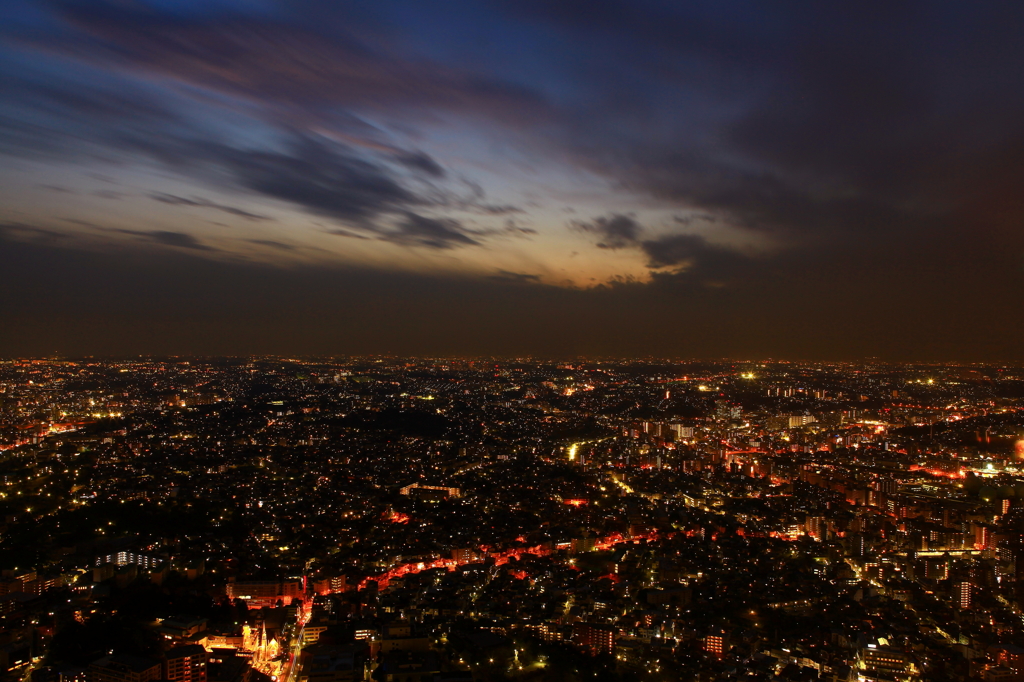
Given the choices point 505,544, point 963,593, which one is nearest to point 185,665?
point 505,544

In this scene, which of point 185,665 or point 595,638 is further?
point 595,638

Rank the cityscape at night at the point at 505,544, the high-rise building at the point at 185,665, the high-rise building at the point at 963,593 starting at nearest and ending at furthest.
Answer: the high-rise building at the point at 185,665 → the cityscape at night at the point at 505,544 → the high-rise building at the point at 963,593

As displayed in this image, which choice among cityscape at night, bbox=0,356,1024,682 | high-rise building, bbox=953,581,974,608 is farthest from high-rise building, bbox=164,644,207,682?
high-rise building, bbox=953,581,974,608

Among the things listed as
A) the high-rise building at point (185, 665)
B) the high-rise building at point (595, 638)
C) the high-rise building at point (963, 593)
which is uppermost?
the high-rise building at point (963, 593)

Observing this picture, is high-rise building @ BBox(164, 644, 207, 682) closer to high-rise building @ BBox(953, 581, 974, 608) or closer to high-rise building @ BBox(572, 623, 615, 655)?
high-rise building @ BBox(572, 623, 615, 655)

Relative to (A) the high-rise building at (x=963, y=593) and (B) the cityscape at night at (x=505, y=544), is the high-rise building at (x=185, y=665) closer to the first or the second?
(B) the cityscape at night at (x=505, y=544)

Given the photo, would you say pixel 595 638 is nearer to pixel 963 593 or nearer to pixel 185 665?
pixel 185 665

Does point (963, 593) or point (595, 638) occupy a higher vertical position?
point (963, 593)

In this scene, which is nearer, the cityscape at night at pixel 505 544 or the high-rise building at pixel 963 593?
the cityscape at night at pixel 505 544

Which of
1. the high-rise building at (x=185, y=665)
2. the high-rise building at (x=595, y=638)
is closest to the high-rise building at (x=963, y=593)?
the high-rise building at (x=595, y=638)

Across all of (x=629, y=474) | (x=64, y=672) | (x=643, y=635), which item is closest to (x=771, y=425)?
(x=629, y=474)
